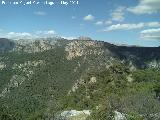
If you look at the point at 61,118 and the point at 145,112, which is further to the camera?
the point at 61,118

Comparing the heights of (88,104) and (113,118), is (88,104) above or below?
below

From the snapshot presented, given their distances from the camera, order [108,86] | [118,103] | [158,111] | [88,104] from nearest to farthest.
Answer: [158,111] → [118,103] → [88,104] → [108,86]

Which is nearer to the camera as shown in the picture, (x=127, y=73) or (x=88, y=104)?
(x=88, y=104)

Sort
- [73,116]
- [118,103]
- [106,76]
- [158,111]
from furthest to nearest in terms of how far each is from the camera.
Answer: [106,76]
[73,116]
[118,103]
[158,111]

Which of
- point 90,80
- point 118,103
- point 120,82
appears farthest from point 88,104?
point 118,103

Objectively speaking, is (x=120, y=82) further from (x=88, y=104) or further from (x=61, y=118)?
(x=61, y=118)

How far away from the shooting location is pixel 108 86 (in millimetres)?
158375

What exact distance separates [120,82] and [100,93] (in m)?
15.0

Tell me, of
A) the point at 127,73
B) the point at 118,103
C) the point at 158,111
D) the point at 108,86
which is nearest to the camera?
the point at 158,111

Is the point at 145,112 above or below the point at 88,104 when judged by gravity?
above

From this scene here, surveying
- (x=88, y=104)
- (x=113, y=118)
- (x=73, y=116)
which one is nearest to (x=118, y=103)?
(x=113, y=118)

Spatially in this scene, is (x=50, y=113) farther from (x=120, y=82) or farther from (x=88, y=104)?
(x=120, y=82)

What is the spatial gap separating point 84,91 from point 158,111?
313 ft

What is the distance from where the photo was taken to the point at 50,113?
97.0 meters
